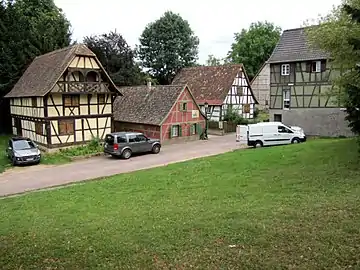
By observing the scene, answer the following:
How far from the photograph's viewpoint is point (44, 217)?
10.7m

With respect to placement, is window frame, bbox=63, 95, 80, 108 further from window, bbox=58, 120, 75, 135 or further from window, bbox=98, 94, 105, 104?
window, bbox=98, 94, 105, 104

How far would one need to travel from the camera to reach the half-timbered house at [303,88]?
3228 cm

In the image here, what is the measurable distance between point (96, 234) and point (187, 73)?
1690 inches

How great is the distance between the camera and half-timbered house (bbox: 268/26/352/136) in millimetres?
32281

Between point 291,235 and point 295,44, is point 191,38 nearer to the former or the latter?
point 295,44

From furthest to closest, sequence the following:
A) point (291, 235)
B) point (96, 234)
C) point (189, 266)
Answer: point (96, 234) < point (291, 235) < point (189, 266)

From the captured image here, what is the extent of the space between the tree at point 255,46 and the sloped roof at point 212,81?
2461cm

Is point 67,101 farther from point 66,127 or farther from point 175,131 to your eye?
point 175,131

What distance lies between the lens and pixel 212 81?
148ft

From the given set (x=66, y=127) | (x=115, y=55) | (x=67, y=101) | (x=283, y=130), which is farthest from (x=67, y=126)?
(x=115, y=55)

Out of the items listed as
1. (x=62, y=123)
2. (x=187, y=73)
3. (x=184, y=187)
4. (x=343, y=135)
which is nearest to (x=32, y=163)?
(x=62, y=123)

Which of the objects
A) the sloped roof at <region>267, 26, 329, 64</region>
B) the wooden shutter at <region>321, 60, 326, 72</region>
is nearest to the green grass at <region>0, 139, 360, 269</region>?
the wooden shutter at <region>321, 60, 326, 72</region>

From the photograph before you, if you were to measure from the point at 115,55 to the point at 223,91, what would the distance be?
556 inches

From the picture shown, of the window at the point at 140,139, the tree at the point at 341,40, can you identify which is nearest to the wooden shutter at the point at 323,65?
the tree at the point at 341,40
